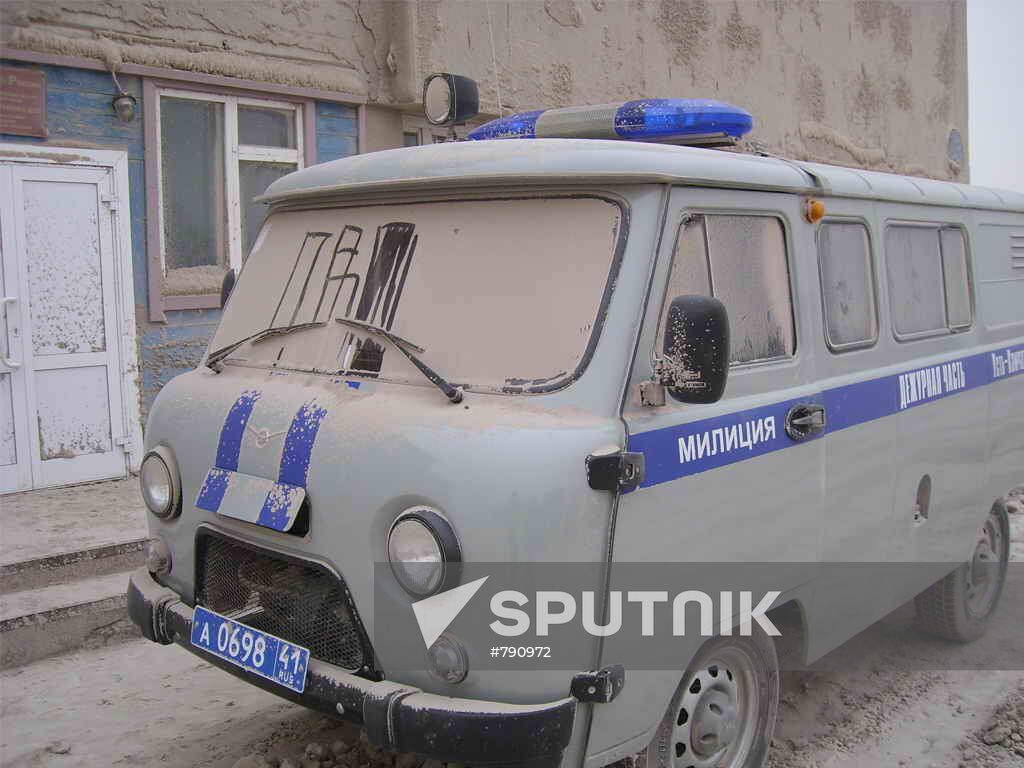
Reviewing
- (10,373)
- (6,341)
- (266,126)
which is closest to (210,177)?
(266,126)

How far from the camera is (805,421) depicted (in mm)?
3604

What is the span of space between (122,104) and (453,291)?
4.78 m

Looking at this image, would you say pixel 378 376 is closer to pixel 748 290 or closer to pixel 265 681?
pixel 265 681

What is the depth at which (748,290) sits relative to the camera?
3.50 meters

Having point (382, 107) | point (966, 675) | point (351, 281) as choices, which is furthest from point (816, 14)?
point (351, 281)

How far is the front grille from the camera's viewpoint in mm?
3082

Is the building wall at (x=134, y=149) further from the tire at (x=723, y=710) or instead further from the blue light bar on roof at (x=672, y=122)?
the tire at (x=723, y=710)

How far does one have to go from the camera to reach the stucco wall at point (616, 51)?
7430mm

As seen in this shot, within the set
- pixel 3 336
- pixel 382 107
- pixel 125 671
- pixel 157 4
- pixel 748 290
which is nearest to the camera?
pixel 748 290

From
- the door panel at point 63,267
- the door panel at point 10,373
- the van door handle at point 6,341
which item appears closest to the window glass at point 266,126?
the door panel at point 63,267

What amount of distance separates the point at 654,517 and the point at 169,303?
5390 mm

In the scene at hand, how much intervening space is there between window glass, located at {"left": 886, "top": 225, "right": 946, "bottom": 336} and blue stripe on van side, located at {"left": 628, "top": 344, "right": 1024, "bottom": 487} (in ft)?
0.66

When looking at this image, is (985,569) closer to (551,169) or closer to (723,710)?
(723,710)

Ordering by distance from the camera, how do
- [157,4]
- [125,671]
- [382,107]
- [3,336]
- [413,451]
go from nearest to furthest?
1. [413,451]
2. [125,671]
3. [3,336]
4. [157,4]
5. [382,107]
